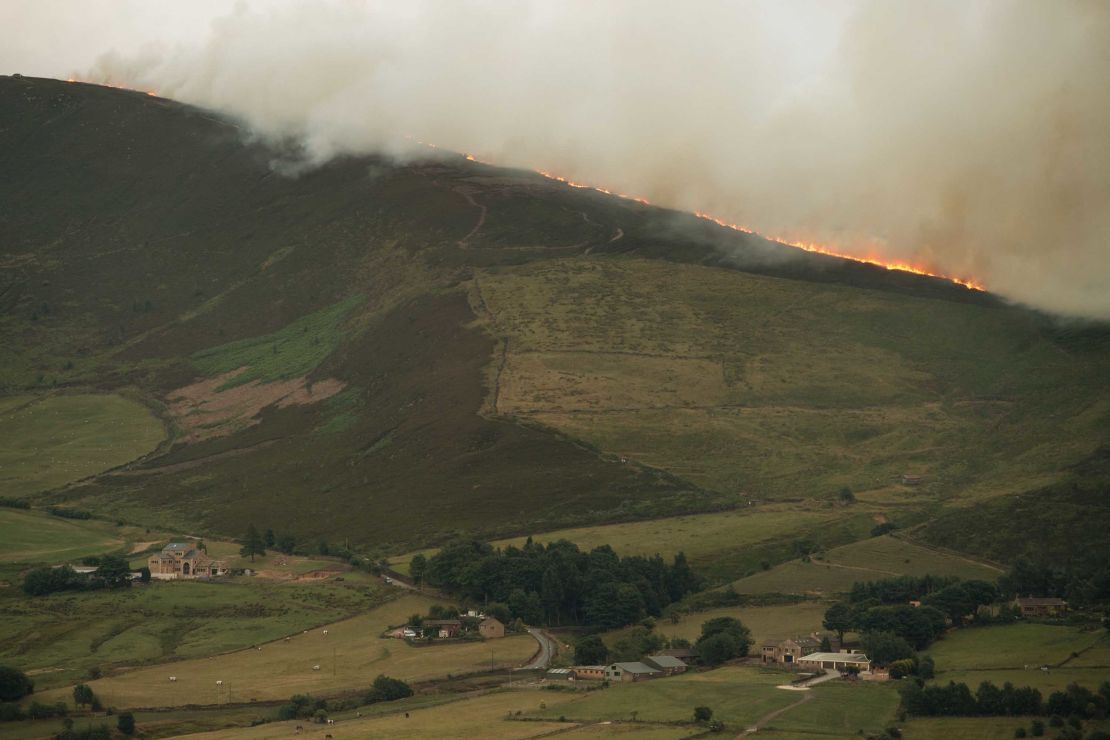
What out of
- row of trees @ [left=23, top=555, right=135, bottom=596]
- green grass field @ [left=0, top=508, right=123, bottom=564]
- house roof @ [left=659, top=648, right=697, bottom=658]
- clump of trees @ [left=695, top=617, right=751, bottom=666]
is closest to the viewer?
clump of trees @ [left=695, top=617, right=751, bottom=666]

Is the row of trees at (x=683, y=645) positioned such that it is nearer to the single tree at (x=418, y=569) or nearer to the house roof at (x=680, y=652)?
the house roof at (x=680, y=652)

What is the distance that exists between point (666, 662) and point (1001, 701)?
25675 millimetres

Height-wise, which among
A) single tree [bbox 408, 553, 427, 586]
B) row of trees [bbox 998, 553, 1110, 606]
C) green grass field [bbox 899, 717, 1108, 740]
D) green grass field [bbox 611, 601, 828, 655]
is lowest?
green grass field [bbox 899, 717, 1108, 740]

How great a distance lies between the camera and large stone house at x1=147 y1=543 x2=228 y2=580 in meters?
132

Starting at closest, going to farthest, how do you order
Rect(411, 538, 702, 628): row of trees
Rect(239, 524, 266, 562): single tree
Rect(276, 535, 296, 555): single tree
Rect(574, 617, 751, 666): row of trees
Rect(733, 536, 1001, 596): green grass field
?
Rect(574, 617, 751, 666): row of trees < Rect(411, 538, 702, 628): row of trees < Rect(733, 536, 1001, 596): green grass field < Rect(239, 524, 266, 562): single tree < Rect(276, 535, 296, 555): single tree

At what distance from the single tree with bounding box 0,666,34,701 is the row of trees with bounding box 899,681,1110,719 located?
4924 centimetres

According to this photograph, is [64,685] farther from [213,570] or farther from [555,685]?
[213,570]

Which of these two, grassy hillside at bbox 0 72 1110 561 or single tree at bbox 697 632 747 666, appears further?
grassy hillside at bbox 0 72 1110 561

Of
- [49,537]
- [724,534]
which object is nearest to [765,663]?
[724,534]

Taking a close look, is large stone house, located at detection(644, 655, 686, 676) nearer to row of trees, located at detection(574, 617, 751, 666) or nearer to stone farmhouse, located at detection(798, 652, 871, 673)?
row of trees, located at detection(574, 617, 751, 666)

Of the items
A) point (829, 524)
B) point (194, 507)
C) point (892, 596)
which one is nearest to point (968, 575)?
point (892, 596)

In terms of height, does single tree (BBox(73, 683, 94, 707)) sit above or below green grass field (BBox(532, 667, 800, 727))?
above

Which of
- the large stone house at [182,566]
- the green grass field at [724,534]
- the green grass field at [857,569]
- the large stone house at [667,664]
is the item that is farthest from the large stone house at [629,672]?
the large stone house at [182,566]

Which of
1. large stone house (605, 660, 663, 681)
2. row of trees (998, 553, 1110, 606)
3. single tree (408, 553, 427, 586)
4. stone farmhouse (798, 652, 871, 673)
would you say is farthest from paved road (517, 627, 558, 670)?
row of trees (998, 553, 1110, 606)
